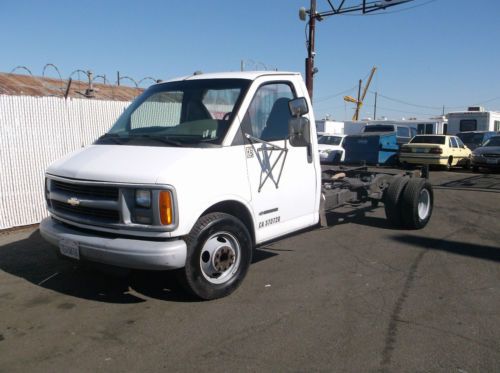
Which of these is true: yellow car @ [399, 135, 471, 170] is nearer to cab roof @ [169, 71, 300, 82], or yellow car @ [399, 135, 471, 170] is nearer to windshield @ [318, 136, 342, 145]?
windshield @ [318, 136, 342, 145]

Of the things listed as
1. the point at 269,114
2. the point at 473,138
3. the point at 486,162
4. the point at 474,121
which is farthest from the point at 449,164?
the point at 269,114

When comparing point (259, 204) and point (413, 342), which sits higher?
point (259, 204)

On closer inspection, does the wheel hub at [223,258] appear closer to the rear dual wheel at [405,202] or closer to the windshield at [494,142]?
the rear dual wheel at [405,202]

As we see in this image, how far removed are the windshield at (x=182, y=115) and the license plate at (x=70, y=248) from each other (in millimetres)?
1131

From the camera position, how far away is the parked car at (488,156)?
18.3m

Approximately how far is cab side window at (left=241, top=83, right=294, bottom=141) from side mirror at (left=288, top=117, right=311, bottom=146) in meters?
0.16

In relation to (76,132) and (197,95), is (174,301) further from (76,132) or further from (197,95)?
(76,132)

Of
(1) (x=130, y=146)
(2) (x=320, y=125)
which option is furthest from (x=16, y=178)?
(2) (x=320, y=125)

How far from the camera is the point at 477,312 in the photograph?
419cm

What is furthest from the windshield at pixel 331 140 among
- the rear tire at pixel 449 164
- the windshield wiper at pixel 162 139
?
the windshield wiper at pixel 162 139

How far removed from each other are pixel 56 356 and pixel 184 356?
989 millimetres

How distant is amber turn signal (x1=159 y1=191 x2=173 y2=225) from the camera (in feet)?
12.5

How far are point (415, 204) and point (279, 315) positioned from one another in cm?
404

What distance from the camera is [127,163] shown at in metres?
4.11
